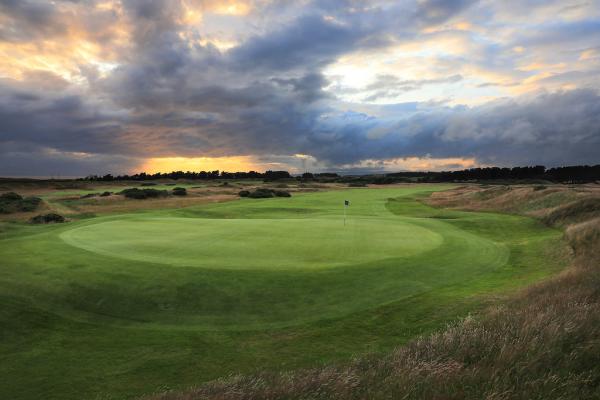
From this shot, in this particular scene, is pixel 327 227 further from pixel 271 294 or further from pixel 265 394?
pixel 265 394

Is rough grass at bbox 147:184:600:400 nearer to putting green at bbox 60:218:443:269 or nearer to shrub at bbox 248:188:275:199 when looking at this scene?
putting green at bbox 60:218:443:269

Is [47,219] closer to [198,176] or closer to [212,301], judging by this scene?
[212,301]

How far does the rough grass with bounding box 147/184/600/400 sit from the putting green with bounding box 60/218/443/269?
685cm

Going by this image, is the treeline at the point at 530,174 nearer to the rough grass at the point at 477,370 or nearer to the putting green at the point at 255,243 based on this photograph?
the putting green at the point at 255,243

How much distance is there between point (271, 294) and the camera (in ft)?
35.2

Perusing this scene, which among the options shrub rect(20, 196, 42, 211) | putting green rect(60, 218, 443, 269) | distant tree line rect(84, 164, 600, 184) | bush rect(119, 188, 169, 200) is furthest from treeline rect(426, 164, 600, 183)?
shrub rect(20, 196, 42, 211)

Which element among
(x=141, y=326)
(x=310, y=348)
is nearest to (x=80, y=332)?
(x=141, y=326)

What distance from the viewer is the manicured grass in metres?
7.77

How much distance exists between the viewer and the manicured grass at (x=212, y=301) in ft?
25.5

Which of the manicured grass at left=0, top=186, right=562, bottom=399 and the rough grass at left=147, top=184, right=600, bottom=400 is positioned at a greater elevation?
the rough grass at left=147, top=184, right=600, bottom=400

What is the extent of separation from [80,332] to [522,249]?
58.2 ft

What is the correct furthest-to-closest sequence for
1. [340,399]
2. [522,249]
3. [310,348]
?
[522,249] → [310,348] → [340,399]

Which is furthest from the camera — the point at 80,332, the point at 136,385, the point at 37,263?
the point at 37,263

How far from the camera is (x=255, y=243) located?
1628 centimetres
